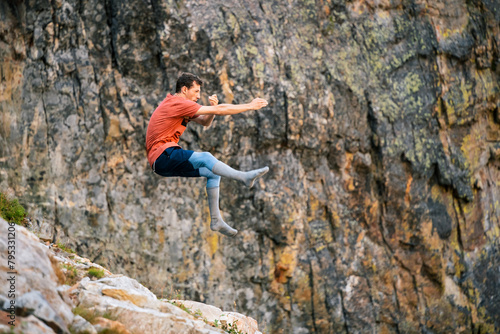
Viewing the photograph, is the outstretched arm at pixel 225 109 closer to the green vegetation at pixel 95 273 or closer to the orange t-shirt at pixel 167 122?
the orange t-shirt at pixel 167 122

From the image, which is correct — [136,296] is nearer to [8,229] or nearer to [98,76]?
[8,229]

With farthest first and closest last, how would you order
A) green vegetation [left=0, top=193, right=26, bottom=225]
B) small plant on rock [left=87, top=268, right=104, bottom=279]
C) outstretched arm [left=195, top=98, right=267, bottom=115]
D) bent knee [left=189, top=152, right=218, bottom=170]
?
green vegetation [left=0, top=193, right=26, bottom=225] < small plant on rock [left=87, top=268, right=104, bottom=279] < bent knee [left=189, top=152, right=218, bottom=170] < outstretched arm [left=195, top=98, right=267, bottom=115]

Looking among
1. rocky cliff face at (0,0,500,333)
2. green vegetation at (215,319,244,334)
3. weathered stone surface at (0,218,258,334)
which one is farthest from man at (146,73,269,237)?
rocky cliff face at (0,0,500,333)

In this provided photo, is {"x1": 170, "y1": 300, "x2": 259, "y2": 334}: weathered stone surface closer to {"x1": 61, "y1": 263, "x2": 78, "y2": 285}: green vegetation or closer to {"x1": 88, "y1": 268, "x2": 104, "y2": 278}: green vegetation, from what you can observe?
{"x1": 88, "y1": 268, "x2": 104, "y2": 278}: green vegetation

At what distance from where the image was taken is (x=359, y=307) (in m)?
18.8

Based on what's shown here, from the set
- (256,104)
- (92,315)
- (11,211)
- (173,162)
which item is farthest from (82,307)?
(11,211)

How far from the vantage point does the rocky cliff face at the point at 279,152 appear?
17.3 meters

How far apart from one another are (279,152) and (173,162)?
1048 cm

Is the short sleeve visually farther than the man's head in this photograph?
No

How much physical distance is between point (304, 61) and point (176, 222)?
21.7 ft

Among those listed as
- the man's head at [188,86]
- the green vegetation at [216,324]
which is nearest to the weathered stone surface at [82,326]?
the green vegetation at [216,324]

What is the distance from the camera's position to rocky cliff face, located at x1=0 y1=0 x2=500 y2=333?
1728 cm

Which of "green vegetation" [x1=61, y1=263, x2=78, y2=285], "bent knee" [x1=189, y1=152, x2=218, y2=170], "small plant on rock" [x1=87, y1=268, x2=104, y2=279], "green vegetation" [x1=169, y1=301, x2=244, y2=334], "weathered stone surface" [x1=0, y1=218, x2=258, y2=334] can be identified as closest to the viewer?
"weathered stone surface" [x1=0, y1=218, x2=258, y2=334]

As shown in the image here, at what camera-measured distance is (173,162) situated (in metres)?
8.10
